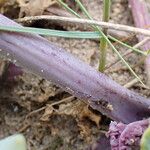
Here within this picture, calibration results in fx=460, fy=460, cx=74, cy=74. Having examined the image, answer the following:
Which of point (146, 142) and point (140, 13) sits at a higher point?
point (140, 13)

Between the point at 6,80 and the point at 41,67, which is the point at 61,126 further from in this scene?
the point at 41,67

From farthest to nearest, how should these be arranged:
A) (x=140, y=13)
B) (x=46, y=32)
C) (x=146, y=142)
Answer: (x=140, y=13)
(x=46, y=32)
(x=146, y=142)

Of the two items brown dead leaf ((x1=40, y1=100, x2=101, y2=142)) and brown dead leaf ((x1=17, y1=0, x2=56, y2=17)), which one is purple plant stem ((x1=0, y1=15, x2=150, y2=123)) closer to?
brown dead leaf ((x1=40, y1=100, x2=101, y2=142))

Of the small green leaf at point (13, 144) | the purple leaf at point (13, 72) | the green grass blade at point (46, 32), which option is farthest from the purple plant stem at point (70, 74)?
the purple leaf at point (13, 72)

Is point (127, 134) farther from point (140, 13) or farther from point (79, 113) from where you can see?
point (140, 13)

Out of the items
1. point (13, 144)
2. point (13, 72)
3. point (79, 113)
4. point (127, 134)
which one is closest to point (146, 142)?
point (127, 134)

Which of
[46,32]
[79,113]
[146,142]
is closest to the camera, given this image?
[146,142]

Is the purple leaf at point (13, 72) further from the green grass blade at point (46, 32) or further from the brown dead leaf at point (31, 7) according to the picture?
the green grass blade at point (46, 32)

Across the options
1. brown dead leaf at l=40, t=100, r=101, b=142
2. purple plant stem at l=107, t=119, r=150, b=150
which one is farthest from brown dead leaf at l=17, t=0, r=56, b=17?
purple plant stem at l=107, t=119, r=150, b=150

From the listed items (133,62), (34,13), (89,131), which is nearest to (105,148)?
(89,131)

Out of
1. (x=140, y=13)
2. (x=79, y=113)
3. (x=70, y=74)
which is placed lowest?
(x=79, y=113)
